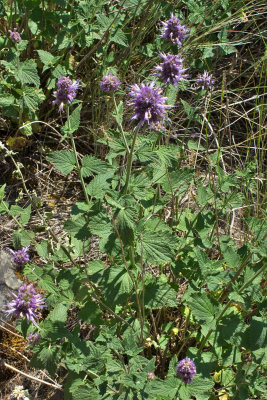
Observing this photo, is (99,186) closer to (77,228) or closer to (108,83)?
(77,228)

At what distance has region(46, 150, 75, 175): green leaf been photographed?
1967mm

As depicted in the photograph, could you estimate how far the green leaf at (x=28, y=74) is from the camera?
2.70m

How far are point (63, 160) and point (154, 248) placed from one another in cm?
55

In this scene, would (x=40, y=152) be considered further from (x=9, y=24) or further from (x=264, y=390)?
(x=264, y=390)

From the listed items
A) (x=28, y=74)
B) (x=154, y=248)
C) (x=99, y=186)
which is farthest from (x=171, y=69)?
(x=28, y=74)

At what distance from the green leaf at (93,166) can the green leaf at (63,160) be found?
53 millimetres

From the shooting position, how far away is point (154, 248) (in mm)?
1834

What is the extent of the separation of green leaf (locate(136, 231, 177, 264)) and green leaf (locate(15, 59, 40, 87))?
131 centimetres

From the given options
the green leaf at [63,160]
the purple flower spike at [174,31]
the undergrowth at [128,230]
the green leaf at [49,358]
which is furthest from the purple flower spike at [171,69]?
the green leaf at [49,358]

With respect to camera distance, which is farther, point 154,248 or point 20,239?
point 20,239

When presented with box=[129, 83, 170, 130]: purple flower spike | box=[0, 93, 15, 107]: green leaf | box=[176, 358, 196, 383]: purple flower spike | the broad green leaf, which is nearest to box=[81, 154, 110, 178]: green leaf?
the broad green leaf

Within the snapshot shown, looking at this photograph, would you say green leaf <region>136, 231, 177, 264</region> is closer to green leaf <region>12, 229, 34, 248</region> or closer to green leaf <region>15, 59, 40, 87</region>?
green leaf <region>12, 229, 34, 248</region>

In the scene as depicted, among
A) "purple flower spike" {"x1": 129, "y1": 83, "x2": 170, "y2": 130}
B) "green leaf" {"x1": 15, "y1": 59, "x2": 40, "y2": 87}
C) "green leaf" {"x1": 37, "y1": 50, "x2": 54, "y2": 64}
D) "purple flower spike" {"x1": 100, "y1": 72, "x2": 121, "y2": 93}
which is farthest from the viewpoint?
"green leaf" {"x1": 37, "y1": 50, "x2": 54, "y2": 64}

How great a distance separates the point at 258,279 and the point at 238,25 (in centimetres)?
233
